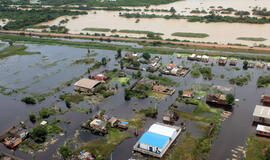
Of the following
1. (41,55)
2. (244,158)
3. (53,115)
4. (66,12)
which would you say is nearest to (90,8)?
(66,12)

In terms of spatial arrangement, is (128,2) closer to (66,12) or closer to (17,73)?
(66,12)

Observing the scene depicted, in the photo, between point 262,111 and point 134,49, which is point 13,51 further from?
point 262,111

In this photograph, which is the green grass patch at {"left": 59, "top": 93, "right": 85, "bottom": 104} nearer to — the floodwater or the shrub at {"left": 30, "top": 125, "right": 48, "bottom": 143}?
the shrub at {"left": 30, "top": 125, "right": 48, "bottom": 143}

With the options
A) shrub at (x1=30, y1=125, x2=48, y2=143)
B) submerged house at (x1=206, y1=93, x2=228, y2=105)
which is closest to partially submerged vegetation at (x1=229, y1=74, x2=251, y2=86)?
submerged house at (x1=206, y1=93, x2=228, y2=105)

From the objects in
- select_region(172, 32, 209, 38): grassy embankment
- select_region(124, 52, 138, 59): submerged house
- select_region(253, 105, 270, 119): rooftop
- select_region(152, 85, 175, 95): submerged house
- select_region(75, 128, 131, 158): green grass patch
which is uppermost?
select_region(172, 32, 209, 38): grassy embankment

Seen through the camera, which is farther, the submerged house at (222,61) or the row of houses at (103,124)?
the submerged house at (222,61)

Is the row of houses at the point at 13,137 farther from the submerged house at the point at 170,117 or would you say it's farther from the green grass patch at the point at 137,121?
the submerged house at the point at 170,117

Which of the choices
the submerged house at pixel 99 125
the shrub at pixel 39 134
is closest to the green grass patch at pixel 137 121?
the submerged house at pixel 99 125
